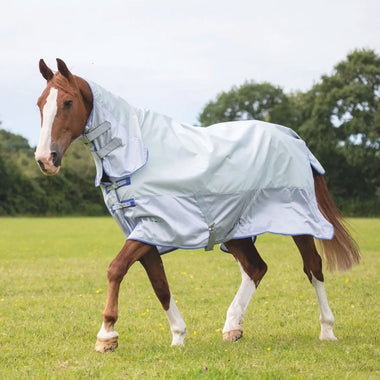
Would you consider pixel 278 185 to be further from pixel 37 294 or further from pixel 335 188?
pixel 335 188

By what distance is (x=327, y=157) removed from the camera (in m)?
53.2

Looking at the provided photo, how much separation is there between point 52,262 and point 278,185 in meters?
10.9

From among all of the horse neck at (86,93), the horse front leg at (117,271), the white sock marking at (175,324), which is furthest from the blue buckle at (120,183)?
the white sock marking at (175,324)

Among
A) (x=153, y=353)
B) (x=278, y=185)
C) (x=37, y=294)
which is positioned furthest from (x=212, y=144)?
(x=37, y=294)

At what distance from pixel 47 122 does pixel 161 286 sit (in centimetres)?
178

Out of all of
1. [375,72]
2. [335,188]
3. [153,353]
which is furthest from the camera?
[335,188]

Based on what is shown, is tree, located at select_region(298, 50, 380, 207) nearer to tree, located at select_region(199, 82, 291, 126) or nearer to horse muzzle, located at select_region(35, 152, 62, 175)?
tree, located at select_region(199, 82, 291, 126)

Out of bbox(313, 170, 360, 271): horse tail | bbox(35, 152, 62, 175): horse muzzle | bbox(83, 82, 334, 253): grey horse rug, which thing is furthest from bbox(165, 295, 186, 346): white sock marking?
bbox(313, 170, 360, 271): horse tail

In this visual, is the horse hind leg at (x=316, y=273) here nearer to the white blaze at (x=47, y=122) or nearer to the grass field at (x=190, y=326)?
the grass field at (x=190, y=326)

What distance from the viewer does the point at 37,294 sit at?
1041cm

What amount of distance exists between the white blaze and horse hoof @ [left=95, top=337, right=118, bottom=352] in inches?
68.1

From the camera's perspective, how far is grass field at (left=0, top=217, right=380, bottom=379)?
5.05m

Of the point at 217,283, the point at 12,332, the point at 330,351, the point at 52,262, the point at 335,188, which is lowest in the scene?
the point at 335,188

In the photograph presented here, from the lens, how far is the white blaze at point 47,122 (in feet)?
16.6
